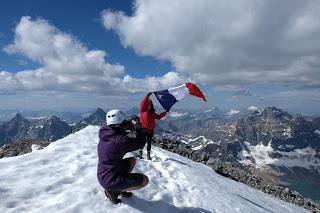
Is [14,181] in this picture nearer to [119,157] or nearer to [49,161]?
[49,161]

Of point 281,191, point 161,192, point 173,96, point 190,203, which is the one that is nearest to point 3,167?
point 161,192

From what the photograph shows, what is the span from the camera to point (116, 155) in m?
11.7

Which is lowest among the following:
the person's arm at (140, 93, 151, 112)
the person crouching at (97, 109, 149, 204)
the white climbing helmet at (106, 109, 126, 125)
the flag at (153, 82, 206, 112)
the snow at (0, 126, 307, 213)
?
the snow at (0, 126, 307, 213)

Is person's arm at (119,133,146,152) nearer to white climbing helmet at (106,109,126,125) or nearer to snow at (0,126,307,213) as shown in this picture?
white climbing helmet at (106,109,126,125)

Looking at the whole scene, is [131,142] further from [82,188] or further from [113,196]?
[82,188]

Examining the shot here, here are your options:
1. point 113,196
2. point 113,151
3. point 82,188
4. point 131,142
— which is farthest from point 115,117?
point 82,188

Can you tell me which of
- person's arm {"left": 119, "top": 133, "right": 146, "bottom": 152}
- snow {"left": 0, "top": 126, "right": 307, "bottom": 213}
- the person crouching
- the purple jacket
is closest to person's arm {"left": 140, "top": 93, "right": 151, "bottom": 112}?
snow {"left": 0, "top": 126, "right": 307, "bottom": 213}

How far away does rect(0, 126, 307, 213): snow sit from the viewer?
482 inches

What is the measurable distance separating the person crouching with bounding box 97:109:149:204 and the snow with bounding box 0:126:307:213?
974mm

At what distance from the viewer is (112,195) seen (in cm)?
1259

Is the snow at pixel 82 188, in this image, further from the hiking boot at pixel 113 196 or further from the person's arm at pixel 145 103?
the person's arm at pixel 145 103

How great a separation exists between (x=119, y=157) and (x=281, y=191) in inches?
1128

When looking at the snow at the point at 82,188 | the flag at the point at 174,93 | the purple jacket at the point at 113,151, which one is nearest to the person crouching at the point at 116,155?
the purple jacket at the point at 113,151

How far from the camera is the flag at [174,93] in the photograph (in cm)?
2061
